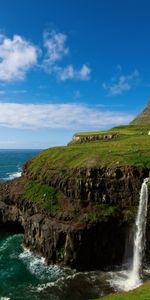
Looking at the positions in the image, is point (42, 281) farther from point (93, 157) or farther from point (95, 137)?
point (95, 137)

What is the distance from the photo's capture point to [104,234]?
42.0m

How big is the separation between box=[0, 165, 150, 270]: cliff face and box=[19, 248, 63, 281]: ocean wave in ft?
2.68

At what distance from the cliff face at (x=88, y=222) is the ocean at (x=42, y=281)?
5.76 ft

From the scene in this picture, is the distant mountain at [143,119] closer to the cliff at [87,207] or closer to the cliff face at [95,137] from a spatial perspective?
the cliff face at [95,137]

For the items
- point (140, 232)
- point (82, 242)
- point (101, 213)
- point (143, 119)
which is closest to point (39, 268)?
point (82, 242)

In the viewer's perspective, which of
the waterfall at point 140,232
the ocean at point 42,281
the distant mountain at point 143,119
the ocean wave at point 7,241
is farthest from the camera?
the distant mountain at point 143,119

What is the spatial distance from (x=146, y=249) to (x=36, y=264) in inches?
499

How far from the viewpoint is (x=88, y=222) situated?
1654 inches

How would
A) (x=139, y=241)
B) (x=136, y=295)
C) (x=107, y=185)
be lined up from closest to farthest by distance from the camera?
1. (x=136, y=295)
2. (x=139, y=241)
3. (x=107, y=185)

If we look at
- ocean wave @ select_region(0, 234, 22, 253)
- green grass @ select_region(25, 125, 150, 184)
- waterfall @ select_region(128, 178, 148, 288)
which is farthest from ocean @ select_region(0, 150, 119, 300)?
green grass @ select_region(25, 125, 150, 184)

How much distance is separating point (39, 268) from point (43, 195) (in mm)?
11141

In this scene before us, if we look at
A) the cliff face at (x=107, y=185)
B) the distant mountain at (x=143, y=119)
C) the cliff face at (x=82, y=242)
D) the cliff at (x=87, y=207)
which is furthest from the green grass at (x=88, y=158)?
the distant mountain at (x=143, y=119)

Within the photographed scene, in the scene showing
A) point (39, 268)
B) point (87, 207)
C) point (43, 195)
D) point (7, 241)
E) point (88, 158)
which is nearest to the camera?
point (39, 268)

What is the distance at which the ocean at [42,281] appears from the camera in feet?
114
